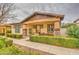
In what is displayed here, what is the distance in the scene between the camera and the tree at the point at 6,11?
2003 mm

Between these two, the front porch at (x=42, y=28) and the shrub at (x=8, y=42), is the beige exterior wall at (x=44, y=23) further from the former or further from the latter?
the shrub at (x=8, y=42)

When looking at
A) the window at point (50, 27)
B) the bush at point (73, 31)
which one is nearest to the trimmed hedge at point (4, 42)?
the window at point (50, 27)

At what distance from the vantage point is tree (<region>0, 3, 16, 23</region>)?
200 centimetres

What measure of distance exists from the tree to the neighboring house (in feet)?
0.30

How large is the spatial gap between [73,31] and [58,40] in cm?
18

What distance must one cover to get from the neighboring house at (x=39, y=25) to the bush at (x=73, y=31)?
0.11 meters

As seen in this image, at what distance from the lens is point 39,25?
201cm

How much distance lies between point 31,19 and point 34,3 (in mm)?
168

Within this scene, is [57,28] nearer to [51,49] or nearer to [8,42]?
[51,49]

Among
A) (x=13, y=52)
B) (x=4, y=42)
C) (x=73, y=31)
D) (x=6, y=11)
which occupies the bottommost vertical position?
(x=13, y=52)

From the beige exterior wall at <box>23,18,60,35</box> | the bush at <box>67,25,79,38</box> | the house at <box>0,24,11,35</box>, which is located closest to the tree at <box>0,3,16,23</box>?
the house at <box>0,24,11,35</box>

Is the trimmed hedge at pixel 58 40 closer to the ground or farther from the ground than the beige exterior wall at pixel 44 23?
closer to the ground

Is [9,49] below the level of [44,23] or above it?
below

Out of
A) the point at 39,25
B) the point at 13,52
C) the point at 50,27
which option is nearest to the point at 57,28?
the point at 50,27
